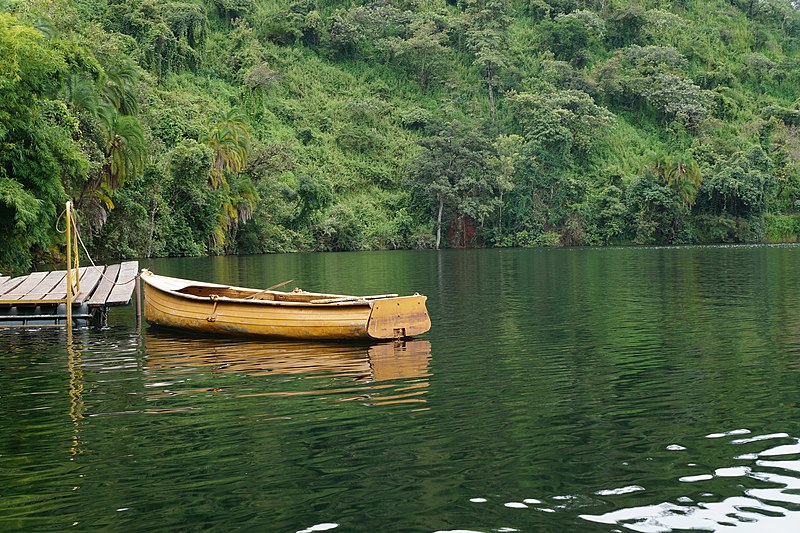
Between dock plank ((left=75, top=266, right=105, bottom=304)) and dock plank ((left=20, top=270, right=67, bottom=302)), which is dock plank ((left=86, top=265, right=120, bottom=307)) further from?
dock plank ((left=20, top=270, right=67, bottom=302))

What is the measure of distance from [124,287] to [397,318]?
10.5 meters

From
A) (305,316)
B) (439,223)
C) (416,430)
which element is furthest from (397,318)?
(439,223)

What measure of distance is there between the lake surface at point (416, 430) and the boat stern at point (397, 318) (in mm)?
357

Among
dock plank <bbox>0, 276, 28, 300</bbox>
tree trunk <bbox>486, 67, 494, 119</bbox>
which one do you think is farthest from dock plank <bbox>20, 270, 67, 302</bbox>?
tree trunk <bbox>486, 67, 494, 119</bbox>

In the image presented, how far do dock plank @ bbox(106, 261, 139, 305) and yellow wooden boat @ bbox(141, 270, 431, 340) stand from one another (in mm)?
2209

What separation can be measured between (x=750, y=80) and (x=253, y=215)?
63.2 m

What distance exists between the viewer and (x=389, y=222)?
8506cm

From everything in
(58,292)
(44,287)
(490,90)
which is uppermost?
(490,90)

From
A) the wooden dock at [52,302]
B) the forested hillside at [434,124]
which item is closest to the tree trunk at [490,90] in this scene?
the forested hillside at [434,124]

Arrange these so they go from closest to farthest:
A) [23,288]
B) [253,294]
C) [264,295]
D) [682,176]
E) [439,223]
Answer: [264,295], [253,294], [23,288], [682,176], [439,223]

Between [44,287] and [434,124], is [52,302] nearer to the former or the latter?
[44,287]

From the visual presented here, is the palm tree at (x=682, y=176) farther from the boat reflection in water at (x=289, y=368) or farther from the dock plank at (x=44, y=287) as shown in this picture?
the boat reflection in water at (x=289, y=368)

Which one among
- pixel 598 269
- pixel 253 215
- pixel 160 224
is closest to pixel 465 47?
pixel 253 215

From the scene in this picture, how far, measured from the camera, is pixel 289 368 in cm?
1573
